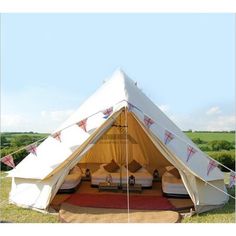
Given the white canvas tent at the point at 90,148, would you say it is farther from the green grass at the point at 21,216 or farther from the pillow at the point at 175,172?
the pillow at the point at 175,172

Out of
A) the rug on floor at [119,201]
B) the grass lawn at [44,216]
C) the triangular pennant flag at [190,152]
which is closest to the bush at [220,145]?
the rug on floor at [119,201]

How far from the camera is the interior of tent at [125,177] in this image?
766cm

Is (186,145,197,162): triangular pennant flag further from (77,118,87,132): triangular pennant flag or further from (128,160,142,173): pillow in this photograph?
(128,160,142,173): pillow

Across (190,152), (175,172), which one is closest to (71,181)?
(175,172)

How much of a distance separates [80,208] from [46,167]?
3.35ft

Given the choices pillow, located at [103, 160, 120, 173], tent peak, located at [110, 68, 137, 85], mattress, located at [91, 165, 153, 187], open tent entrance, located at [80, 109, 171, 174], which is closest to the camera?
tent peak, located at [110, 68, 137, 85]

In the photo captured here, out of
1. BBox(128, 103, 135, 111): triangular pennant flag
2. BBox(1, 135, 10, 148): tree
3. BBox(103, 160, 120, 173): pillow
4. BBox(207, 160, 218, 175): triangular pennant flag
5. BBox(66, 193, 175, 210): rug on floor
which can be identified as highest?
BBox(128, 103, 135, 111): triangular pennant flag

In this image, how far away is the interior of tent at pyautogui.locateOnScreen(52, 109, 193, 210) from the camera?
25.1 ft

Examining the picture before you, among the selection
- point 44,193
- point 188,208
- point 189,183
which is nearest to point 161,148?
point 189,183

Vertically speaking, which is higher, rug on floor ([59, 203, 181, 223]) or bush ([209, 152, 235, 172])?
bush ([209, 152, 235, 172])

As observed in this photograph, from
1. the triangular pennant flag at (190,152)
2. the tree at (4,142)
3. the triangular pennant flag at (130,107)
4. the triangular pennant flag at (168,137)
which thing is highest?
the triangular pennant flag at (130,107)

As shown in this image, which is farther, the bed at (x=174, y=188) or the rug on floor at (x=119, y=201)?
the bed at (x=174, y=188)

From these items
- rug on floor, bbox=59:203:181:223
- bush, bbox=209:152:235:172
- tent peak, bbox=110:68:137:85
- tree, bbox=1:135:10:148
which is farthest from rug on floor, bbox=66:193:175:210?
tree, bbox=1:135:10:148

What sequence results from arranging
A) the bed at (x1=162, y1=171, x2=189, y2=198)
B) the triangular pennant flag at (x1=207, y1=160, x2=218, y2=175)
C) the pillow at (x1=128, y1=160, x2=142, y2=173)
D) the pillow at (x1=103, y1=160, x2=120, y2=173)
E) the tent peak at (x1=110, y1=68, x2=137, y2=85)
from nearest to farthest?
the triangular pennant flag at (x1=207, y1=160, x2=218, y2=175) < the bed at (x1=162, y1=171, x2=189, y2=198) < the tent peak at (x1=110, y1=68, x2=137, y2=85) < the pillow at (x1=103, y1=160, x2=120, y2=173) < the pillow at (x1=128, y1=160, x2=142, y2=173)
